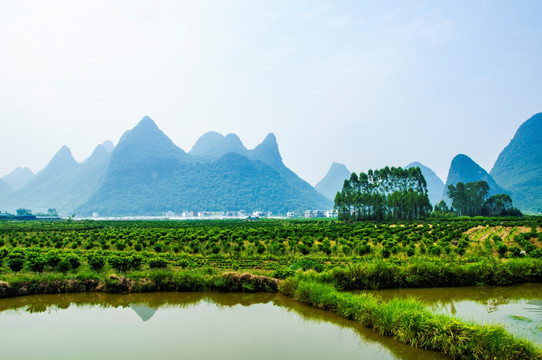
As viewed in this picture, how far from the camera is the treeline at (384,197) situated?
65625 mm

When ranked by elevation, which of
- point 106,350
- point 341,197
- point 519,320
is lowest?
point 106,350

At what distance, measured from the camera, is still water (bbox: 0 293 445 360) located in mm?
9516

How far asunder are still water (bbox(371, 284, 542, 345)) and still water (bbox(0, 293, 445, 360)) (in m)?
3.42

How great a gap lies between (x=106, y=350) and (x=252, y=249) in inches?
567

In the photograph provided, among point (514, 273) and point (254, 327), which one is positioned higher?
point (514, 273)

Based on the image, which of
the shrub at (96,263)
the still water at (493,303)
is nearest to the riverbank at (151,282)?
the shrub at (96,263)

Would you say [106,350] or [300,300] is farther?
[300,300]

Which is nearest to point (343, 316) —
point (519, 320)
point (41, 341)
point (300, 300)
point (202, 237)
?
point (300, 300)

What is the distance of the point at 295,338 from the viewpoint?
1045 centimetres

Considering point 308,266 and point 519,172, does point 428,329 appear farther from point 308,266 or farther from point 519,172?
point 519,172

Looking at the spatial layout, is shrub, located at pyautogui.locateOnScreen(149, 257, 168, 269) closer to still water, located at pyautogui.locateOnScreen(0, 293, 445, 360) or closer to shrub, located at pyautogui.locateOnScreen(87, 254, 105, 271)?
shrub, located at pyautogui.locateOnScreen(87, 254, 105, 271)

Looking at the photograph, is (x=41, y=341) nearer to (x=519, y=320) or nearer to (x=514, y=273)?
(x=519, y=320)

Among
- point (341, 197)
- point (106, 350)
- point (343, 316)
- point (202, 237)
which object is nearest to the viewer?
point (106, 350)

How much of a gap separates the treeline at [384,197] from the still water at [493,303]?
163ft
